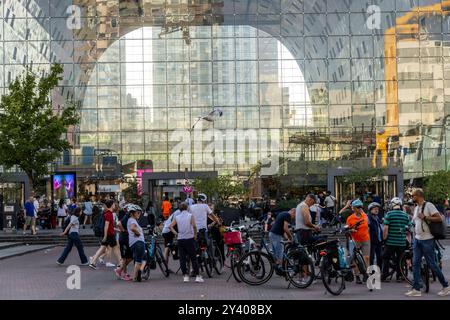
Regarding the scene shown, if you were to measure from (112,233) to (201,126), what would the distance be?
35.4 metres

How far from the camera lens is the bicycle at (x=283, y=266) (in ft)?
52.2

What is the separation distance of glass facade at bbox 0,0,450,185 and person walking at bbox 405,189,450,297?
137 ft

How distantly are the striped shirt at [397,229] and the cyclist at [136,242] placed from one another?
4951 millimetres

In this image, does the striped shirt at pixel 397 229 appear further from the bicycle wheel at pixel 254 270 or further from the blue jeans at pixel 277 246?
the bicycle wheel at pixel 254 270

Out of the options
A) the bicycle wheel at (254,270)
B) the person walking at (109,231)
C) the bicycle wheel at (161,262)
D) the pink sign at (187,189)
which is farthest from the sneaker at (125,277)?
the pink sign at (187,189)

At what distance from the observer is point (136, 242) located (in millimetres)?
17812

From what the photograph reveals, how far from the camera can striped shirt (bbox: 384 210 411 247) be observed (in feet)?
55.4

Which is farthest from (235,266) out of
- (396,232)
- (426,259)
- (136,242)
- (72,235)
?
(72,235)

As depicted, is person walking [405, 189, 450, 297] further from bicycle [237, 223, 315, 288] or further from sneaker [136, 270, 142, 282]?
sneaker [136, 270, 142, 282]

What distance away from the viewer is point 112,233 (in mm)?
21297

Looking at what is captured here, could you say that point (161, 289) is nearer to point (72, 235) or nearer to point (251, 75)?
point (72, 235)

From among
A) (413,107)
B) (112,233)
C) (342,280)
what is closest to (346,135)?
(413,107)

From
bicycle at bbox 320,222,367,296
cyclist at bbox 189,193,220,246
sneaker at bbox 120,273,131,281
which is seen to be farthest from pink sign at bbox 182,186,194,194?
bicycle at bbox 320,222,367,296

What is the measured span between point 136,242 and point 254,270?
2.56 m
